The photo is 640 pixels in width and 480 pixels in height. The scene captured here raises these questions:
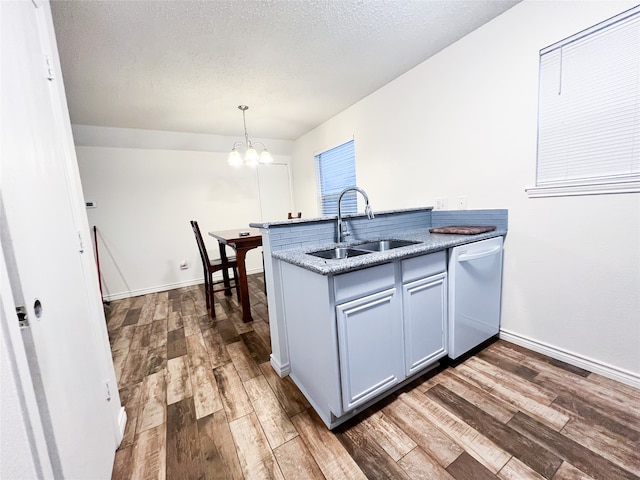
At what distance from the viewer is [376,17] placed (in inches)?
69.9

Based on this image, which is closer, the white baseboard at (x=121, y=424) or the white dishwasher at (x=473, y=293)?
the white baseboard at (x=121, y=424)

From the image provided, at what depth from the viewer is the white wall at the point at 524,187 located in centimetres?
149

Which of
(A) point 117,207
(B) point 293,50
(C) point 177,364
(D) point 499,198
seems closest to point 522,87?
(D) point 499,198

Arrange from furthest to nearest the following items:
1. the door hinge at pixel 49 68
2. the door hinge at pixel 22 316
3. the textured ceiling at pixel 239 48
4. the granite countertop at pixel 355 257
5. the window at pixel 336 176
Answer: the window at pixel 336 176, the textured ceiling at pixel 239 48, the granite countertop at pixel 355 257, the door hinge at pixel 49 68, the door hinge at pixel 22 316

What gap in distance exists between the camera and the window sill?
1396 mm

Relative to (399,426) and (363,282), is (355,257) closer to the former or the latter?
(363,282)

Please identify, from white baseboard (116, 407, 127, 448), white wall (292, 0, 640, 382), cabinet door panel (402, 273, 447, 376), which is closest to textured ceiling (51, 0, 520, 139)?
white wall (292, 0, 640, 382)

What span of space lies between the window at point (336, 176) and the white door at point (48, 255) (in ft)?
9.59

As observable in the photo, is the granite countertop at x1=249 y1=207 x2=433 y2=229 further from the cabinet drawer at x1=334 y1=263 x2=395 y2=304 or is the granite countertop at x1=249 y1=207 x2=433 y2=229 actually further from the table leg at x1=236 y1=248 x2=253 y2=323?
the table leg at x1=236 y1=248 x2=253 y2=323

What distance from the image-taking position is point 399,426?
129cm

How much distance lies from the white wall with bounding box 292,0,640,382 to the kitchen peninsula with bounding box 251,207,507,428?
0.63 feet

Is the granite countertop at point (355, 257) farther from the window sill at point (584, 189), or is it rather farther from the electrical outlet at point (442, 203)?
the electrical outlet at point (442, 203)

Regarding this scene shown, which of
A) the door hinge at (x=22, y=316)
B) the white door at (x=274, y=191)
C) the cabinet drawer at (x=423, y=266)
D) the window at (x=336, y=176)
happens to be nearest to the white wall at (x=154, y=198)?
the white door at (x=274, y=191)

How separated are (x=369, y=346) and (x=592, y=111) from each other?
1874 mm
